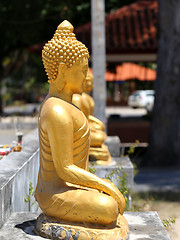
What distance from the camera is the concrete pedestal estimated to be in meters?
3.23

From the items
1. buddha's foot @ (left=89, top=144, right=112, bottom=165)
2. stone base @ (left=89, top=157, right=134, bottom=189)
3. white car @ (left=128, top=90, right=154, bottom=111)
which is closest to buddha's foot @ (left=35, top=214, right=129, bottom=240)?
stone base @ (left=89, top=157, right=134, bottom=189)

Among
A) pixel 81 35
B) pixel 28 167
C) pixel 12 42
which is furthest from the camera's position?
pixel 12 42

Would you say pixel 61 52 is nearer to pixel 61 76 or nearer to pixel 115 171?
pixel 61 76

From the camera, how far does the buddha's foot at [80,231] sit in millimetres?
3062

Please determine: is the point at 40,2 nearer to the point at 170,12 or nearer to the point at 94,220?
the point at 170,12

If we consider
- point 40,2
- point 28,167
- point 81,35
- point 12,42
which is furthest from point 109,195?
point 12,42

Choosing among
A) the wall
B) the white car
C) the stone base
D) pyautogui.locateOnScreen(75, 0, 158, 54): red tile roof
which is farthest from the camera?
the white car

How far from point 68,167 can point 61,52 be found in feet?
2.70

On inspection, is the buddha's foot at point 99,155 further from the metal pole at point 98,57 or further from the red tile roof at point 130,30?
the red tile roof at point 130,30

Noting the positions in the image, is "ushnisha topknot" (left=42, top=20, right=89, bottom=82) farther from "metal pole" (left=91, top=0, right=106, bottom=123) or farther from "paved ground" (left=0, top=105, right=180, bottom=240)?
"metal pole" (left=91, top=0, right=106, bottom=123)

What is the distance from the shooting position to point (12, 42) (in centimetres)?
2044

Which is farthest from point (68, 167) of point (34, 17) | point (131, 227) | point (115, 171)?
point (34, 17)

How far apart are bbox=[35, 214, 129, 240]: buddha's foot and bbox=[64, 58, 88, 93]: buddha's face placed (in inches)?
38.8

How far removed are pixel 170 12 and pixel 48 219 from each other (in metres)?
8.74
